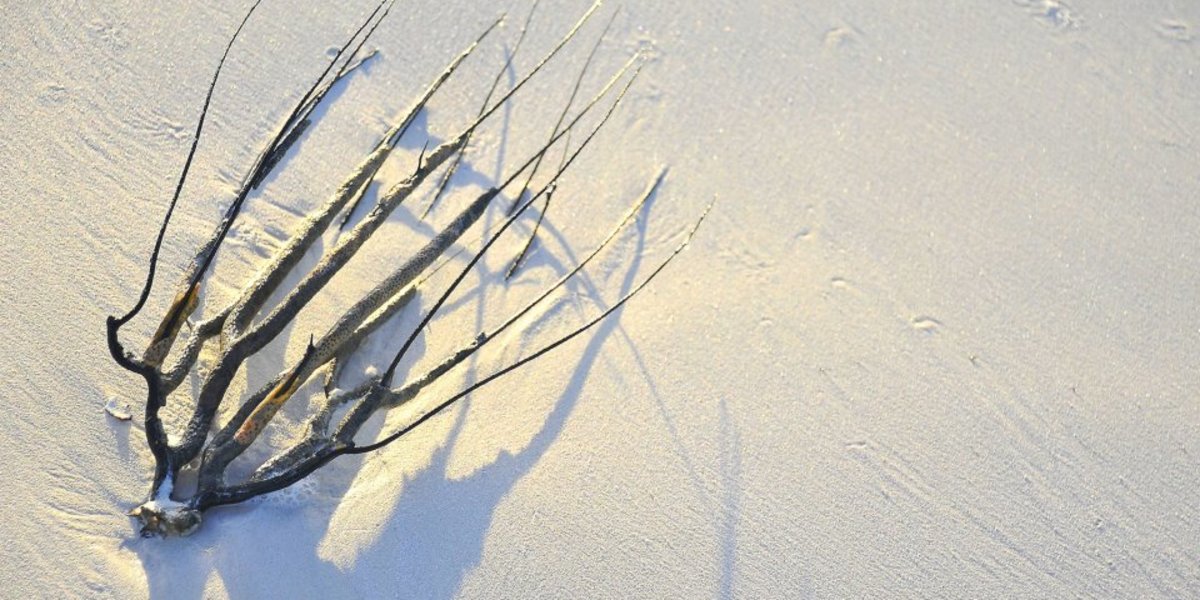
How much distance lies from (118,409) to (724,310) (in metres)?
1.07

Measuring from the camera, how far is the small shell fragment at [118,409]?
1.87m

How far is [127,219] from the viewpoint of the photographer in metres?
2.09

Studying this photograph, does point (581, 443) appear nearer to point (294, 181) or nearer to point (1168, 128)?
point (294, 181)

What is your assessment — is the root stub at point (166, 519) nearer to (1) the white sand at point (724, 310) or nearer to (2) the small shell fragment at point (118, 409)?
(1) the white sand at point (724, 310)

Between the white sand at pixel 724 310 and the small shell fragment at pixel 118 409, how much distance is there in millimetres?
18

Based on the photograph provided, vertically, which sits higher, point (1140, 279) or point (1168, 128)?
point (1168, 128)

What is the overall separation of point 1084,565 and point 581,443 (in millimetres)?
895

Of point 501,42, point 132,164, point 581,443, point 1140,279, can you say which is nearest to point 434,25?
point 501,42

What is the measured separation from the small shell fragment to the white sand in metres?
0.02

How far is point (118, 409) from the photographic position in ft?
6.16

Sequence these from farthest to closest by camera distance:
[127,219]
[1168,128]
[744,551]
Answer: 1. [1168,128]
2. [127,219]
3. [744,551]

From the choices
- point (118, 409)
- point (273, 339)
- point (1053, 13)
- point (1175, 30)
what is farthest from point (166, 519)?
point (1175, 30)

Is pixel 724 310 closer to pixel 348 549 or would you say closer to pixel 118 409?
pixel 348 549

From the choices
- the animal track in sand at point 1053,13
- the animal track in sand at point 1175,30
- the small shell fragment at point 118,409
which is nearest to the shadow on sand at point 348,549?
the small shell fragment at point 118,409
